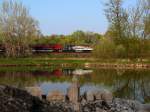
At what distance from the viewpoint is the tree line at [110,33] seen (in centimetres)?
6307

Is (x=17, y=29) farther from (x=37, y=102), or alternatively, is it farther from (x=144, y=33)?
(x=37, y=102)

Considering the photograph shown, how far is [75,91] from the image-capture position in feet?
42.2

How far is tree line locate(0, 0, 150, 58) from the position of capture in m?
63.1

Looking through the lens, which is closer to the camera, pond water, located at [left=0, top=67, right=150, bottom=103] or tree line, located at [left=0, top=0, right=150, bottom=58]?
pond water, located at [left=0, top=67, right=150, bottom=103]

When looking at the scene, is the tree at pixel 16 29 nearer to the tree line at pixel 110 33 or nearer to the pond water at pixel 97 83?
the tree line at pixel 110 33

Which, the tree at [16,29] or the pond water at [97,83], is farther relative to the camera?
the tree at [16,29]

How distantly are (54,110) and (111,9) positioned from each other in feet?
193

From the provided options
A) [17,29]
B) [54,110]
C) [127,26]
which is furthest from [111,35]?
[54,110]

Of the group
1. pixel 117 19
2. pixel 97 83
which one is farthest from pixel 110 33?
pixel 97 83

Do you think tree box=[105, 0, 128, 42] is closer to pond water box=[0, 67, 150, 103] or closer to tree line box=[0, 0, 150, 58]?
tree line box=[0, 0, 150, 58]

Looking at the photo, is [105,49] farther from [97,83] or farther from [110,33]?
[97,83]

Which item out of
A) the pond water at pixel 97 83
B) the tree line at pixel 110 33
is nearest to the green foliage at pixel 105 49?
the tree line at pixel 110 33

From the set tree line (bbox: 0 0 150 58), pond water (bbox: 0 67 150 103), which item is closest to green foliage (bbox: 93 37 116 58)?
tree line (bbox: 0 0 150 58)

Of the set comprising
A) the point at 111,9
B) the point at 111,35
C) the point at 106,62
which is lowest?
the point at 106,62
